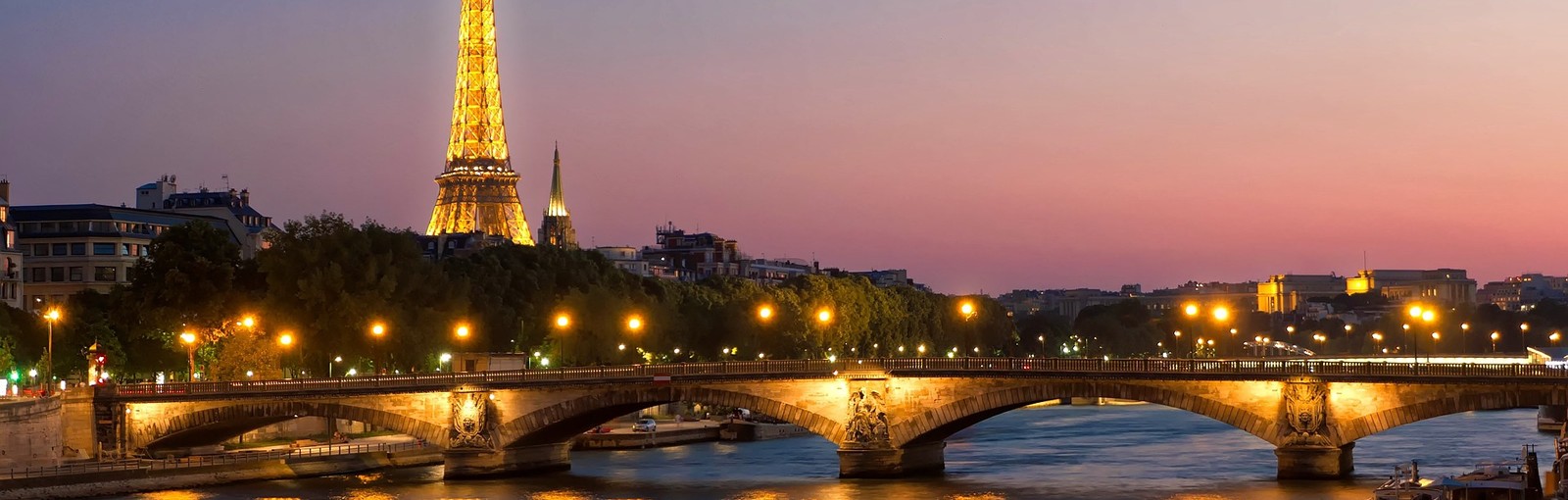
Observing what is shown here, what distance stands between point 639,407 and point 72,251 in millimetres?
66817

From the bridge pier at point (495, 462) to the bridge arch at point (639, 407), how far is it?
54 centimetres

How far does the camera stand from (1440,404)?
73500mm

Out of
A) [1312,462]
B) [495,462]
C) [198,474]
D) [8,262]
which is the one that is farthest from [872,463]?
[8,262]

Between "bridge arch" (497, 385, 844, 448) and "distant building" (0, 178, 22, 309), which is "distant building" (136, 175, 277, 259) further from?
"bridge arch" (497, 385, 844, 448)

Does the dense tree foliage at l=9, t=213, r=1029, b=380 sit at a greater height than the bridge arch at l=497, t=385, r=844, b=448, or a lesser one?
greater

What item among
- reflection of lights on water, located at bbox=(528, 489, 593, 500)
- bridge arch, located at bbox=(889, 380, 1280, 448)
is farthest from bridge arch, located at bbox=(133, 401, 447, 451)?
bridge arch, located at bbox=(889, 380, 1280, 448)

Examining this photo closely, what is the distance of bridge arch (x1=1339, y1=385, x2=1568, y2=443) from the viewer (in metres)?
72.1

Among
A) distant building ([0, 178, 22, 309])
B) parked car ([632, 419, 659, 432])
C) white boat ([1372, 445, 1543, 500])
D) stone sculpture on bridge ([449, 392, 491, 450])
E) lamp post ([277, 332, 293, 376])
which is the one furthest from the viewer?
distant building ([0, 178, 22, 309])

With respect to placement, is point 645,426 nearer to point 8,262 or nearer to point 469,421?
point 469,421

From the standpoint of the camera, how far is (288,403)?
296ft

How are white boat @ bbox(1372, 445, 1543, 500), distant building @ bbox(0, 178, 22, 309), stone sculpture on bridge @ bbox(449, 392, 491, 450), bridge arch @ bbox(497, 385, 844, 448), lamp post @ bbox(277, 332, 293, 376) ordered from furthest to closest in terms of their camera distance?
distant building @ bbox(0, 178, 22, 309) → lamp post @ bbox(277, 332, 293, 376) → stone sculpture on bridge @ bbox(449, 392, 491, 450) → bridge arch @ bbox(497, 385, 844, 448) → white boat @ bbox(1372, 445, 1543, 500)

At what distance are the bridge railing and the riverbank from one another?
3.20m

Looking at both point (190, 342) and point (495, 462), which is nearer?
point (495, 462)

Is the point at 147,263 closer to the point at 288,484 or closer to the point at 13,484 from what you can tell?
the point at 288,484
